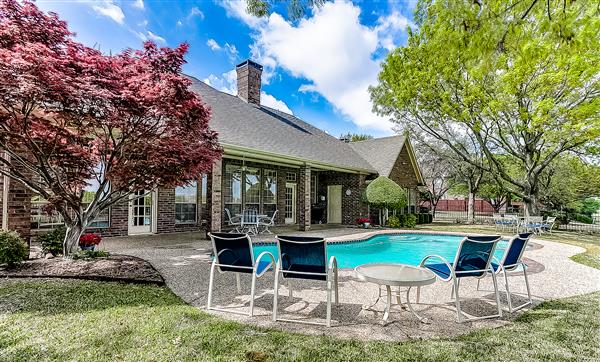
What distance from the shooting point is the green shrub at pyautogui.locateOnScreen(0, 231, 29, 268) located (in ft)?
18.5

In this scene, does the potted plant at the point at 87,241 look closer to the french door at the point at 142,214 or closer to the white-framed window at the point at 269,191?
the french door at the point at 142,214

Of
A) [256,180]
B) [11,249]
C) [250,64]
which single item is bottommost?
[11,249]

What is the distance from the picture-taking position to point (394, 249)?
1152 centimetres

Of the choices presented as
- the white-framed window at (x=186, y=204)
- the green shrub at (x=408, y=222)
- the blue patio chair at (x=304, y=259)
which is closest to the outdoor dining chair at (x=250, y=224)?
the white-framed window at (x=186, y=204)

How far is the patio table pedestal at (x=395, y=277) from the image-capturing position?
12.5 ft

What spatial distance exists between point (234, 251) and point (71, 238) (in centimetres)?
423

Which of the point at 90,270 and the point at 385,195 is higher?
the point at 385,195

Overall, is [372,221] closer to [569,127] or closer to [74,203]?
[569,127]

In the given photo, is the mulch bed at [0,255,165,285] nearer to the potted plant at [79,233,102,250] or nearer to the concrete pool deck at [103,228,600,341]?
the concrete pool deck at [103,228,600,341]

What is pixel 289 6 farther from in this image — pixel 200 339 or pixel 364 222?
pixel 364 222

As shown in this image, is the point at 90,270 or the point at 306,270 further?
the point at 90,270

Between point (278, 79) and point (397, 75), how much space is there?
842 cm

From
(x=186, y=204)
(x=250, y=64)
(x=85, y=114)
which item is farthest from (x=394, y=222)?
(x=85, y=114)

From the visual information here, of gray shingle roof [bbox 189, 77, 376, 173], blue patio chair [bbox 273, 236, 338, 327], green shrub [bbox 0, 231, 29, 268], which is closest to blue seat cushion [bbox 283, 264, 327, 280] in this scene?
blue patio chair [bbox 273, 236, 338, 327]
